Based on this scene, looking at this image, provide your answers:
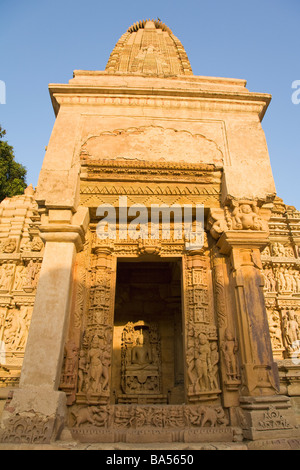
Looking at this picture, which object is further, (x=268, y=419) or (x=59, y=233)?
(x=59, y=233)

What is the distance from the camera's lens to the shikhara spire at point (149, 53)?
10.2 m

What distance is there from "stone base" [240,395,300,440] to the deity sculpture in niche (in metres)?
3.77

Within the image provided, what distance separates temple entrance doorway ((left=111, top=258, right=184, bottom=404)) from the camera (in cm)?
795

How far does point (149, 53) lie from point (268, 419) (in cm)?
1123

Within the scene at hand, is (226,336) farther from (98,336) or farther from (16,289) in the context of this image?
(16,289)

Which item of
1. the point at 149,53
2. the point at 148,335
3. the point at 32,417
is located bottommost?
the point at 32,417

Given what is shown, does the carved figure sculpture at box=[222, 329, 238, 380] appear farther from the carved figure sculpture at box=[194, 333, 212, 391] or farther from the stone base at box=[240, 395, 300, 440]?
the stone base at box=[240, 395, 300, 440]

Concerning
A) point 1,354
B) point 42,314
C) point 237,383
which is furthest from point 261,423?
point 1,354

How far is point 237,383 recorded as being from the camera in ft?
16.6

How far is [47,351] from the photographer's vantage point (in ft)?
15.3

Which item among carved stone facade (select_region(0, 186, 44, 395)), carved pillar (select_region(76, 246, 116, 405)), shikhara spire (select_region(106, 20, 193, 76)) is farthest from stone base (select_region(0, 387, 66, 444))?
shikhara spire (select_region(106, 20, 193, 76))

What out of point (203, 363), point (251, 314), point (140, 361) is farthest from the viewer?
point (140, 361)

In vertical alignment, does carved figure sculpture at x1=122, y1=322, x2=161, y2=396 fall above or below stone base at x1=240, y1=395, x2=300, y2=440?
above

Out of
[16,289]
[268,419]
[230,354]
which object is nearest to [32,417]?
[230,354]
